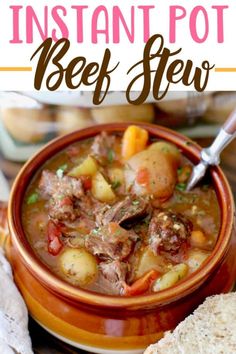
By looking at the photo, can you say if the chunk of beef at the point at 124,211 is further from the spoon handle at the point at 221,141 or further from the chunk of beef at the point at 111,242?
the spoon handle at the point at 221,141

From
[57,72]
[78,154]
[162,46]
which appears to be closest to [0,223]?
[78,154]

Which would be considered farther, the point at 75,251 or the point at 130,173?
the point at 130,173

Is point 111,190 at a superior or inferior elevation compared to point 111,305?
superior

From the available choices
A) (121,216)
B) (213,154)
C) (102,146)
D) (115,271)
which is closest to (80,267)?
(115,271)

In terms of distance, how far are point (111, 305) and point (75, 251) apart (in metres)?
0.26

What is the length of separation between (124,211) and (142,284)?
Result: 0.89 ft

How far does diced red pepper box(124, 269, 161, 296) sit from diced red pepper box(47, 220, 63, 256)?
0.96 ft

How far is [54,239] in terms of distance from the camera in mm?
2598

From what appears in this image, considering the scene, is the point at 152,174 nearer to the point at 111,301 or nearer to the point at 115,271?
the point at 115,271

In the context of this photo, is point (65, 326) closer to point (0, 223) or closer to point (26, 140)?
point (0, 223)

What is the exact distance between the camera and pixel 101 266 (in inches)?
99.6

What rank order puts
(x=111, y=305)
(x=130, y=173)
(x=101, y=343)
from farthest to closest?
(x=130, y=173), (x=101, y=343), (x=111, y=305)

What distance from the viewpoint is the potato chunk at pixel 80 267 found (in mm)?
2504

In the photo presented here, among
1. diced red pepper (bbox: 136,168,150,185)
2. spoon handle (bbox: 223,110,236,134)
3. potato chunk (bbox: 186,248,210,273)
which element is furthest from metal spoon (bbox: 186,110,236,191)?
potato chunk (bbox: 186,248,210,273)
